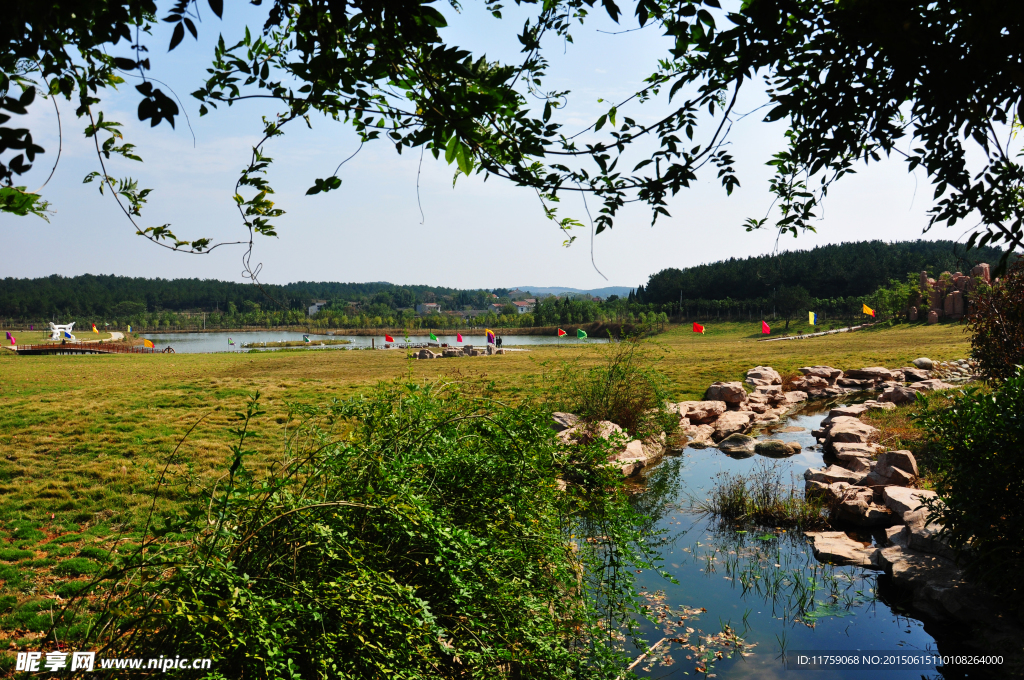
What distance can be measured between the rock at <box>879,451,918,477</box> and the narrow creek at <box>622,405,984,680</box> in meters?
1.71

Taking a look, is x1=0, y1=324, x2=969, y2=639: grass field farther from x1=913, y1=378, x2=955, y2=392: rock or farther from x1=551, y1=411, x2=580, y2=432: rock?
x1=913, y1=378, x2=955, y2=392: rock

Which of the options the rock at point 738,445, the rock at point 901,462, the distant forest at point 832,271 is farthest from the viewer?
the distant forest at point 832,271

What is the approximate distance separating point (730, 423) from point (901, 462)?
4.79 meters

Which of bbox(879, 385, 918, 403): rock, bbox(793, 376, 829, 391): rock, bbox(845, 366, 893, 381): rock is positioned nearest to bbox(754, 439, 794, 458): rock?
bbox(879, 385, 918, 403): rock

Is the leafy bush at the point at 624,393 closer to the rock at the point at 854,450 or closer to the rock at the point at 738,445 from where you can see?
the rock at the point at 738,445

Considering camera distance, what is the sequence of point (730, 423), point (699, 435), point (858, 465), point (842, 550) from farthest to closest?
point (730, 423) → point (699, 435) → point (858, 465) → point (842, 550)

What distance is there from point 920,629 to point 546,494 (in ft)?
12.9

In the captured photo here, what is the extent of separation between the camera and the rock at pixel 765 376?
18297 millimetres

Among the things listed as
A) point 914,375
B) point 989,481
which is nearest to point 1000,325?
point 989,481

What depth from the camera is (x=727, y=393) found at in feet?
50.5

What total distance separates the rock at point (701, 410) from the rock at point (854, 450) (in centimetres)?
330

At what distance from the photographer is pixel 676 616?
546cm

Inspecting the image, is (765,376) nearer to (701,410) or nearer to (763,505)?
(701,410)

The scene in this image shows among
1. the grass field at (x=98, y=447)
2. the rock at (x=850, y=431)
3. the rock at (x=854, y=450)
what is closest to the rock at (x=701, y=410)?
the grass field at (x=98, y=447)
